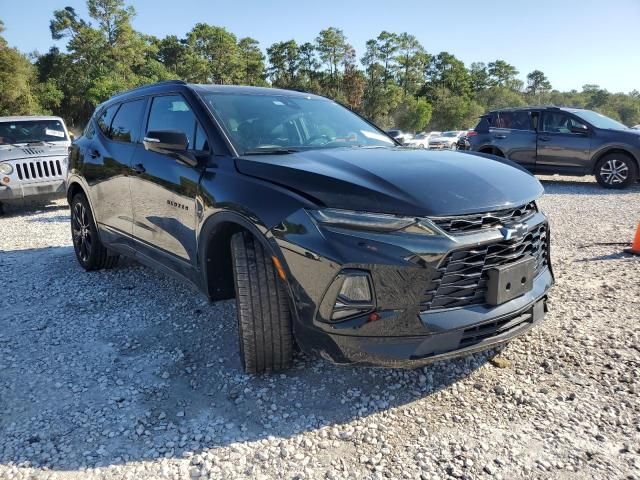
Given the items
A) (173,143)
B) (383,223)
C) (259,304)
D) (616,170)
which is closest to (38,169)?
(173,143)

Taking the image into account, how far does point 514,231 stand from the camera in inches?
91.8

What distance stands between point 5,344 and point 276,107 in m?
2.56

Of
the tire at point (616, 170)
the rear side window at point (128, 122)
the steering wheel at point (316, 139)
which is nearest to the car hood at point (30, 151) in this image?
the rear side window at point (128, 122)

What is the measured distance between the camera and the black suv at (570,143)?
9.68 m

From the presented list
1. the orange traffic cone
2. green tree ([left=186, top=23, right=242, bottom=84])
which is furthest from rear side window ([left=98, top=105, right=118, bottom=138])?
green tree ([left=186, top=23, right=242, bottom=84])

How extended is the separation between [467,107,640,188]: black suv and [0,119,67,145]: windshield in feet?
30.7

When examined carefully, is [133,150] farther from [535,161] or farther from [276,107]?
[535,161]

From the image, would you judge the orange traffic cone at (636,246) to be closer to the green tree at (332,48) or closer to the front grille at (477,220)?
the front grille at (477,220)

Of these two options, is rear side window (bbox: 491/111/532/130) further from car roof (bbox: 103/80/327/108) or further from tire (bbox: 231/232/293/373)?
tire (bbox: 231/232/293/373)

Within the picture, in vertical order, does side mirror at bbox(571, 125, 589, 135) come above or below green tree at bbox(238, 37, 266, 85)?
below

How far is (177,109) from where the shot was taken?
3375 millimetres

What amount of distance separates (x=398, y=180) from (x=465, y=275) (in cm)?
56

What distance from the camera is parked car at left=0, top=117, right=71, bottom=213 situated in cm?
794

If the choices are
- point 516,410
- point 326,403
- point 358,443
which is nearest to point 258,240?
point 326,403
